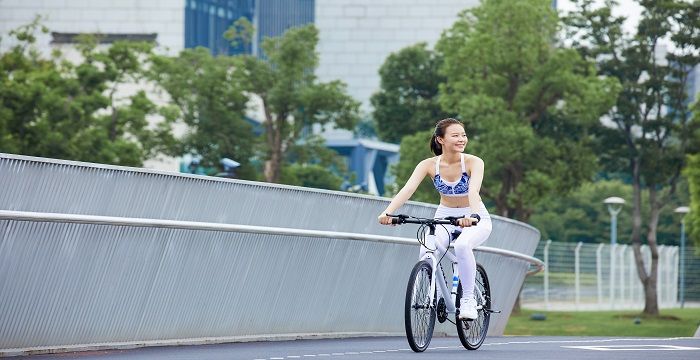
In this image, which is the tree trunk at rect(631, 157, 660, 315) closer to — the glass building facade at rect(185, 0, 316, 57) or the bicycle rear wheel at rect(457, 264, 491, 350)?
the bicycle rear wheel at rect(457, 264, 491, 350)

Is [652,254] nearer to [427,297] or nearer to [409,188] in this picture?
[427,297]

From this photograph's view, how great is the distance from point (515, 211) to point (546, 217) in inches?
1586

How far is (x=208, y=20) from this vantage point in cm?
15600

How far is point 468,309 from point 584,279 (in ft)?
161

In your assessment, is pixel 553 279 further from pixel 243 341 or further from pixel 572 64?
pixel 243 341

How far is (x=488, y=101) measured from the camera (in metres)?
51.1

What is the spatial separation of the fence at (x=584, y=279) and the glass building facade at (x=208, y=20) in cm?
8486

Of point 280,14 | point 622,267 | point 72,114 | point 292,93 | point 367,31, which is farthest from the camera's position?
point 280,14

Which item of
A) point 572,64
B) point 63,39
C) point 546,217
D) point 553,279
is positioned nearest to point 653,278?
point 553,279

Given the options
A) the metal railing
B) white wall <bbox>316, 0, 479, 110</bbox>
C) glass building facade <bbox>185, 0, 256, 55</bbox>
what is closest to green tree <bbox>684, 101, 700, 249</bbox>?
the metal railing

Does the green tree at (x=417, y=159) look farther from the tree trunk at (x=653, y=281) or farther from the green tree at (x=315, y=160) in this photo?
the tree trunk at (x=653, y=281)

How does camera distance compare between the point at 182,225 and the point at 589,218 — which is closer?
the point at 182,225

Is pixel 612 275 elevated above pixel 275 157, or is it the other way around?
pixel 275 157

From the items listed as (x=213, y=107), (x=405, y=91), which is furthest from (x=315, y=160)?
(x=405, y=91)
